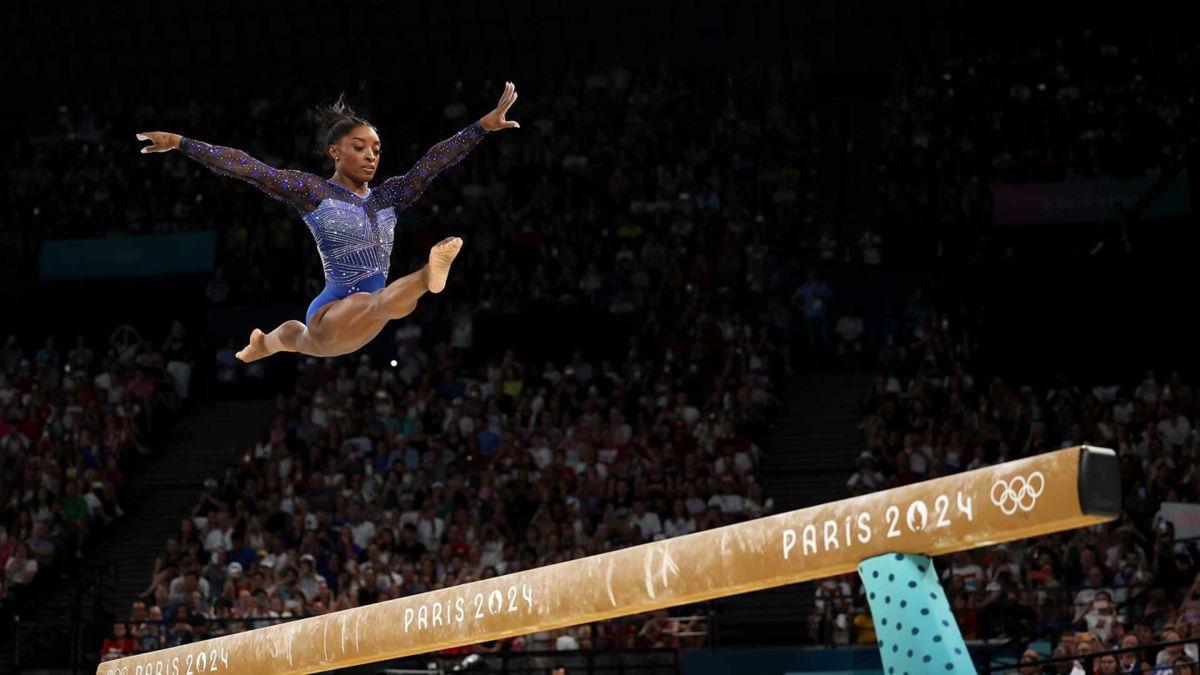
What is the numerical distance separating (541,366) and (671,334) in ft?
5.52

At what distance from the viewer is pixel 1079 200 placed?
61.1ft

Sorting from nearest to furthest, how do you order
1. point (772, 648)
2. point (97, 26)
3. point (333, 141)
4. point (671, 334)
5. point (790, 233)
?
point (333, 141) < point (772, 648) < point (671, 334) < point (790, 233) < point (97, 26)

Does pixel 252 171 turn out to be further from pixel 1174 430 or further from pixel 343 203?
pixel 1174 430

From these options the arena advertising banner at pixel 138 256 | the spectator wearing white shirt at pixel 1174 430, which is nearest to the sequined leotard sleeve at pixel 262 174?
the spectator wearing white shirt at pixel 1174 430

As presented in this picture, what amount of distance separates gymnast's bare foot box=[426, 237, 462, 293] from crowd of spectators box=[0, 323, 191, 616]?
Result: 11.1 metres

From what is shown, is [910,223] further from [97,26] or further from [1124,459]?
[97,26]

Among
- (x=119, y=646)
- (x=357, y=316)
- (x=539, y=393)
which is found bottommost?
(x=357, y=316)

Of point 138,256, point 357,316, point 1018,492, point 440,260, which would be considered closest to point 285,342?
point 357,316

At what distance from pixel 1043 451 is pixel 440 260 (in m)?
9.68

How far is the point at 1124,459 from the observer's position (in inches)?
543

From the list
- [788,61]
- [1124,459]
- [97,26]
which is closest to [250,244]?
[97,26]

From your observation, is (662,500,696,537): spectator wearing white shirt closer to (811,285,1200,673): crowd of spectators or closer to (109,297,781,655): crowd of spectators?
(109,297,781,655): crowd of spectators

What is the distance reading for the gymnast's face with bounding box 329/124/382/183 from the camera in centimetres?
744

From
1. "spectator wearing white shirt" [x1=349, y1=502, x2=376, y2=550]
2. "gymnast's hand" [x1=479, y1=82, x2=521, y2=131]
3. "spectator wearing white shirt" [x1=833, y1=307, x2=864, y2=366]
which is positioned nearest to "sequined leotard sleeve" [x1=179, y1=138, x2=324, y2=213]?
"gymnast's hand" [x1=479, y1=82, x2=521, y2=131]
